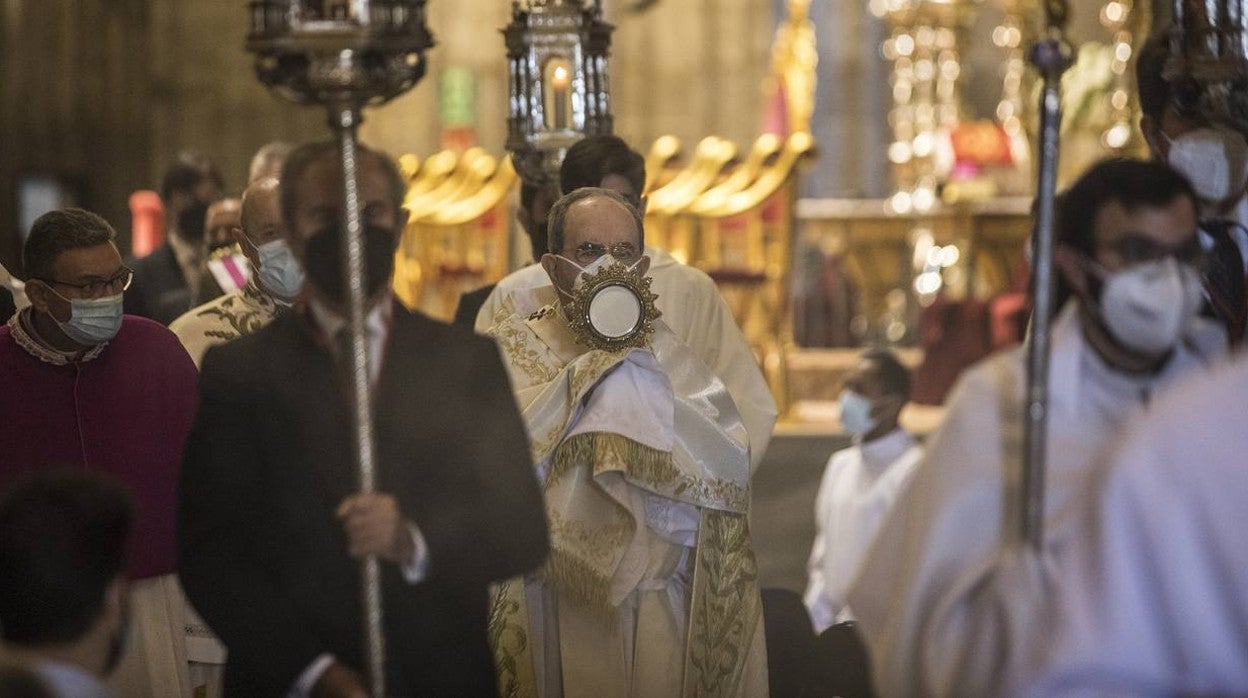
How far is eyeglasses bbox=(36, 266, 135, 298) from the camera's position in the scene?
487 centimetres

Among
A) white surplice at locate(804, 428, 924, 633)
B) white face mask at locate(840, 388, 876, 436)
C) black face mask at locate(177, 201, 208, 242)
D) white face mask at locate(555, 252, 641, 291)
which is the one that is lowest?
white surplice at locate(804, 428, 924, 633)

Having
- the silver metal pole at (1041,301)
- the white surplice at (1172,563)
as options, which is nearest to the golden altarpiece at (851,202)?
the silver metal pole at (1041,301)

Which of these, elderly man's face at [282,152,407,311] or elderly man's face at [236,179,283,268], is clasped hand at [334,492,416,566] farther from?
elderly man's face at [236,179,283,268]

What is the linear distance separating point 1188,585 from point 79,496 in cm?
168

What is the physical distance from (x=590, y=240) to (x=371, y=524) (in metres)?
1.89

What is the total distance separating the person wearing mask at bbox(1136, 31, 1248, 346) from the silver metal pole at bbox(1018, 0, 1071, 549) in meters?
1.04

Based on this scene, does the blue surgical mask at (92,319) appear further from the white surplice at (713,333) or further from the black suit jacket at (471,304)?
the black suit jacket at (471,304)

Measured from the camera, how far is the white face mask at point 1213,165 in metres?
4.98

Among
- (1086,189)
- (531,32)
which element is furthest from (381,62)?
(531,32)

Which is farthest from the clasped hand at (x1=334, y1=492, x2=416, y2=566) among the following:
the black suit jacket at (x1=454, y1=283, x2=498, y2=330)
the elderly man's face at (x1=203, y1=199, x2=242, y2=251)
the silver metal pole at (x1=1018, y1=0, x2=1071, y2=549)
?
the elderly man's face at (x1=203, y1=199, x2=242, y2=251)

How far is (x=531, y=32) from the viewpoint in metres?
7.14

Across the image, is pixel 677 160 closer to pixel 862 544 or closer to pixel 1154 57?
pixel 862 544

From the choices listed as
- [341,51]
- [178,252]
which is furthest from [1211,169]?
[178,252]

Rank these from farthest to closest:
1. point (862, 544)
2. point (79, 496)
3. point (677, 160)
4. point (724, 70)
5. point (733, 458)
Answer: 1. point (724, 70)
2. point (677, 160)
3. point (862, 544)
4. point (733, 458)
5. point (79, 496)
